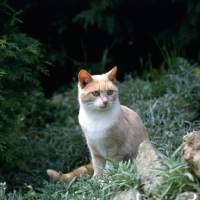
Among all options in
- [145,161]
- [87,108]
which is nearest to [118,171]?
[145,161]

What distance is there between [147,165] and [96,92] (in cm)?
106

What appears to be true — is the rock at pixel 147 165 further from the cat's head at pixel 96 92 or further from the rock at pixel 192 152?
the cat's head at pixel 96 92

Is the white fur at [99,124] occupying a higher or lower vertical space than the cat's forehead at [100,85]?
lower

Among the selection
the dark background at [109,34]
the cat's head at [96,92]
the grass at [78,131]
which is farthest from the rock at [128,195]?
the dark background at [109,34]

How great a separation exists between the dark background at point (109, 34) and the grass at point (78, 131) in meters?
0.67

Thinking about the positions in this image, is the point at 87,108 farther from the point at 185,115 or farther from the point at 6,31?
the point at 185,115

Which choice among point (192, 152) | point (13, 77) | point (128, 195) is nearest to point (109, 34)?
point (13, 77)

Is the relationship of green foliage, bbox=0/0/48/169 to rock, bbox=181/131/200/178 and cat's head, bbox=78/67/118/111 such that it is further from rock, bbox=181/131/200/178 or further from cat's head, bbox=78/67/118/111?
rock, bbox=181/131/200/178

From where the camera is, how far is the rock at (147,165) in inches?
139

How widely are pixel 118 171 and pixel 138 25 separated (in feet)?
14.2

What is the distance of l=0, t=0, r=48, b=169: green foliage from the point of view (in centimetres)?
493

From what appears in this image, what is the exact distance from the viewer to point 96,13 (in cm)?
719

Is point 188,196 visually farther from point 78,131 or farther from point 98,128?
point 78,131

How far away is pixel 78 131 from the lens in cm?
606
